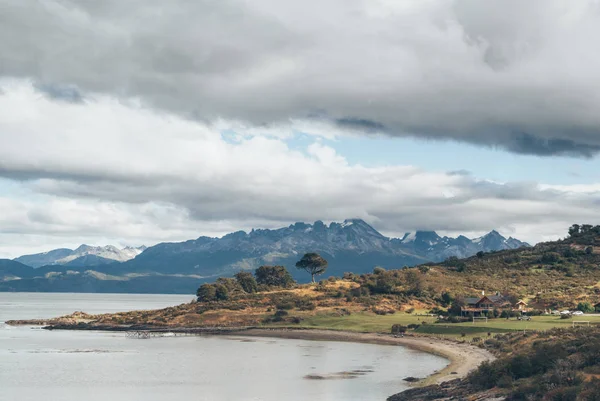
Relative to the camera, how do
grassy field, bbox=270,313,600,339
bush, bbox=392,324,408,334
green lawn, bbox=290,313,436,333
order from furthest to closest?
green lawn, bbox=290,313,436,333 < bush, bbox=392,324,408,334 < grassy field, bbox=270,313,600,339

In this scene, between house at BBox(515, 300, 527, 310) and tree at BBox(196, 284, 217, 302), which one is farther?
tree at BBox(196, 284, 217, 302)

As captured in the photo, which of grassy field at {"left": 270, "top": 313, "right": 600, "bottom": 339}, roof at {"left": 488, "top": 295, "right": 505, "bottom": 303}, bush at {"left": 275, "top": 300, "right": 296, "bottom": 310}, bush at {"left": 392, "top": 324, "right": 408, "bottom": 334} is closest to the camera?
grassy field at {"left": 270, "top": 313, "right": 600, "bottom": 339}

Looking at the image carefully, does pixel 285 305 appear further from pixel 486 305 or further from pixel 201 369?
pixel 201 369

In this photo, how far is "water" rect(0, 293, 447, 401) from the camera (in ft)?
250

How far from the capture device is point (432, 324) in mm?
129125

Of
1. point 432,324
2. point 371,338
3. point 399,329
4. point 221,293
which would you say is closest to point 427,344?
point 399,329

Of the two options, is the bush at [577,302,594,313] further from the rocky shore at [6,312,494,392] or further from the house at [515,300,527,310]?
the rocky shore at [6,312,494,392]

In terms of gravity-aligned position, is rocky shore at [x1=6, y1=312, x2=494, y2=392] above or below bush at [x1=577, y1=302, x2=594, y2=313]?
below

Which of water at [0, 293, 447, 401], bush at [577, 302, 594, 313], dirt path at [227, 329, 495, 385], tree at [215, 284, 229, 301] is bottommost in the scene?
water at [0, 293, 447, 401]

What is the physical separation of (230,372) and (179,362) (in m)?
13.9

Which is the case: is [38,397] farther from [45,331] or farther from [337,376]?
[45,331]

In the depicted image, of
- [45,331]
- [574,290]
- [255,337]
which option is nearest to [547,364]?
[255,337]

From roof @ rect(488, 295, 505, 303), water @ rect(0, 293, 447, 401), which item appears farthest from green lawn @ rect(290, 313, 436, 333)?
roof @ rect(488, 295, 505, 303)

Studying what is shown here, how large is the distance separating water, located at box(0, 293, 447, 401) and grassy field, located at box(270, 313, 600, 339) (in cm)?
992
